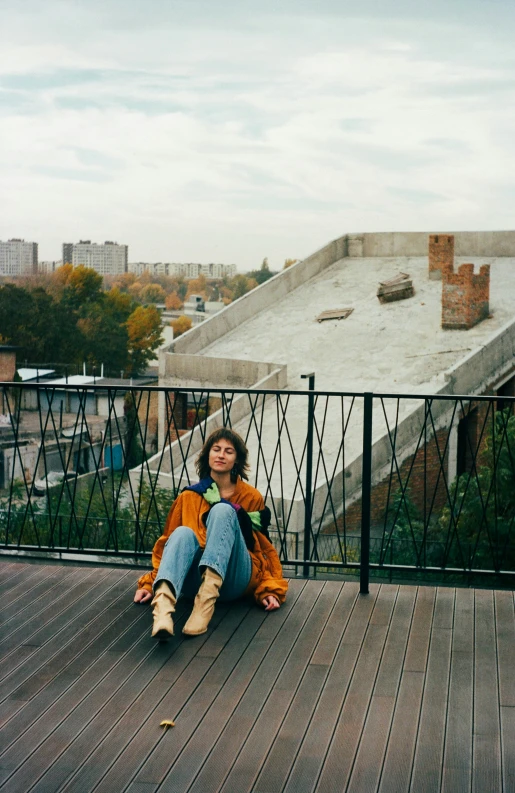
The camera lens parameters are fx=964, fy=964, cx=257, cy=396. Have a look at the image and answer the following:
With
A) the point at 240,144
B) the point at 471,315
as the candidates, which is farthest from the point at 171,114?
the point at 471,315

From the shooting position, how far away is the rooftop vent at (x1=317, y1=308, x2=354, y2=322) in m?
23.6

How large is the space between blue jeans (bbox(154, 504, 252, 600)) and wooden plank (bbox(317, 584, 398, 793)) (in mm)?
607

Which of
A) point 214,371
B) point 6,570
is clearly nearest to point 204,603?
point 6,570

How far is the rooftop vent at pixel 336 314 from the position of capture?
23609 mm

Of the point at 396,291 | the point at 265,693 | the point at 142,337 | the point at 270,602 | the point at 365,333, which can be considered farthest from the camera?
the point at 142,337

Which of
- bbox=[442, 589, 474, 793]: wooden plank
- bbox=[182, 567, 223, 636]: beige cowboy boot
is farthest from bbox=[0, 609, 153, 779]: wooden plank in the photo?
bbox=[442, 589, 474, 793]: wooden plank

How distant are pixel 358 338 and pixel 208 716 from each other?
779 inches

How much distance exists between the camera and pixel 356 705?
322 centimetres

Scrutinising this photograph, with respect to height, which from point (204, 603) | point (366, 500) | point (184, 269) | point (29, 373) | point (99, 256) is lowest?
point (29, 373)

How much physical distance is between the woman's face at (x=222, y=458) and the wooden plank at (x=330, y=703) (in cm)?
82

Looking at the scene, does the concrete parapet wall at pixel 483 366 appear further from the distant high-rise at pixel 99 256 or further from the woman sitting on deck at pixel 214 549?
the distant high-rise at pixel 99 256

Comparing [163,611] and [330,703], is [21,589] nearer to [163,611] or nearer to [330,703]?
[163,611]

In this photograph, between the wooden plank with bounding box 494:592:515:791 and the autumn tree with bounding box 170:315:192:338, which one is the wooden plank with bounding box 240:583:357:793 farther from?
the autumn tree with bounding box 170:315:192:338

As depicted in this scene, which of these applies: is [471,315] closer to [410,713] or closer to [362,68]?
[410,713]
